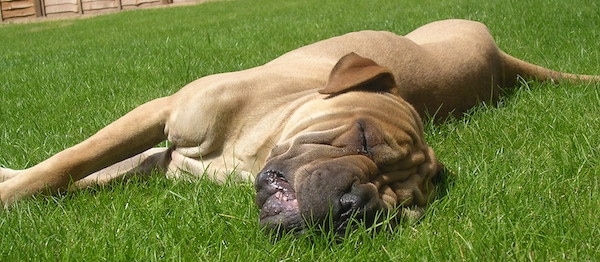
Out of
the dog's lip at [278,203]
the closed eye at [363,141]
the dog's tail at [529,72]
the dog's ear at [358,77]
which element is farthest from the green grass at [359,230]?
the dog's ear at [358,77]

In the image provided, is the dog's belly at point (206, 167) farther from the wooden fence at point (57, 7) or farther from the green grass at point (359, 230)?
the wooden fence at point (57, 7)

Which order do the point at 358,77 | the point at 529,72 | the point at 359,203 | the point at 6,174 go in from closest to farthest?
1. the point at 359,203
2. the point at 358,77
3. the point at 6,174
4. the point at 529,72

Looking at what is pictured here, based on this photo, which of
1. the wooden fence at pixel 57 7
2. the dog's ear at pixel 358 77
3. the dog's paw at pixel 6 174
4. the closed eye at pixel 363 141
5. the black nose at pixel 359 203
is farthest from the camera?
the wooden fence at pixel 57 7

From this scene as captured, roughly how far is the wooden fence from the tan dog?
19387mm

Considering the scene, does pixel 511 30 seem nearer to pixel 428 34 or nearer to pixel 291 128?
pixel 428 34

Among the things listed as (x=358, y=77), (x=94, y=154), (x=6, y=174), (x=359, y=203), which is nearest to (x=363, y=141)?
(x=359, y=203)

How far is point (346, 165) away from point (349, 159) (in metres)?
0.07

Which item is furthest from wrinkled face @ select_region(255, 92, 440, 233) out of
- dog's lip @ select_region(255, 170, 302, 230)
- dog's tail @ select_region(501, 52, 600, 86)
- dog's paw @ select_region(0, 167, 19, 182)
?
dog's tail @ select_region(501, 52, 600, 86)

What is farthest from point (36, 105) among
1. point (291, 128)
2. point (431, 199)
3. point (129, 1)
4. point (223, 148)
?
point (129, 1)

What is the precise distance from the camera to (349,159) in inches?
105

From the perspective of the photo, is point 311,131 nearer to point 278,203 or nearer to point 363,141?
point 363,141

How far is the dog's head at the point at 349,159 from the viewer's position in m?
2.52

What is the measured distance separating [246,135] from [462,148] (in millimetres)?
1093

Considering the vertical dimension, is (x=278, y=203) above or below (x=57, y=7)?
above
